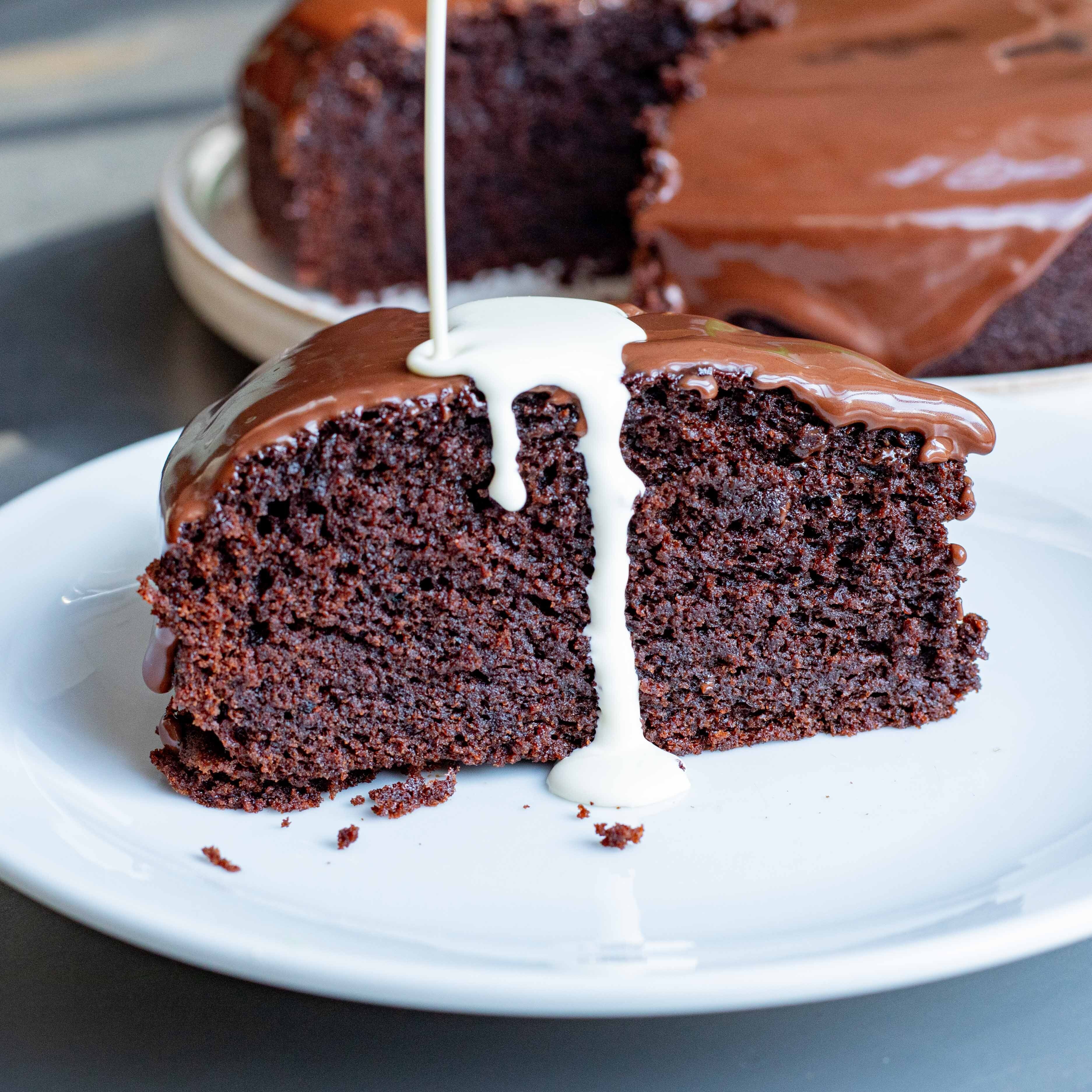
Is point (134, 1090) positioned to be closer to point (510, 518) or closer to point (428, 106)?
point (510, 518)

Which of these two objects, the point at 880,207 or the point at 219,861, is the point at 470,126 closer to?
the point at 880,207

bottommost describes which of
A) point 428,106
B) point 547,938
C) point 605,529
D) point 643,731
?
point 643,731

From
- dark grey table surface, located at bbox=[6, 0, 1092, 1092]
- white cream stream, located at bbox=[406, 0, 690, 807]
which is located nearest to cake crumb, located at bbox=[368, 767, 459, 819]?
white cream stream, located at bbox=[406, 0, 690, 807]

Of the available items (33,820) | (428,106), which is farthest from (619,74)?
(33,820)

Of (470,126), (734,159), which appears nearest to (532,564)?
(734,159)

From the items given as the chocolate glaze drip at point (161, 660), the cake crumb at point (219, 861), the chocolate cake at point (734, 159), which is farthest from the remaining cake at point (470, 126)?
the cake crumb at point (219, 861)
